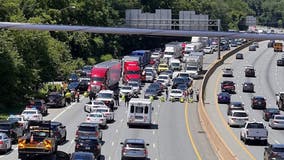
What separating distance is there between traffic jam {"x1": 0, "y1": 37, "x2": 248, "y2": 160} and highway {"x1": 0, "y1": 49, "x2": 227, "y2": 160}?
786 mm

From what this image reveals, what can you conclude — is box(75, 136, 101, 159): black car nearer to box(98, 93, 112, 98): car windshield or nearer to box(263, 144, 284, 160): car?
box(263, 144, 284, 160): car

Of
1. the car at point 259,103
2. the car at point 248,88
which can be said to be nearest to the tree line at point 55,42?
the car at point 259,103

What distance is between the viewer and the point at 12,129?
47.3m

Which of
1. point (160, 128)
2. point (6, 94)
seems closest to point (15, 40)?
point (6, 94)

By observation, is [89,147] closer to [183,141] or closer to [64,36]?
[183,141]

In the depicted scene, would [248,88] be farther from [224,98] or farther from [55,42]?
[55,42]

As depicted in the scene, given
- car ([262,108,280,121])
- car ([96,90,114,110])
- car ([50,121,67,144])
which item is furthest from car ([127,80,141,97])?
car ([50,121,67,144])

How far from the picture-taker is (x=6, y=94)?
2761 inches

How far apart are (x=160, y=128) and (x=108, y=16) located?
81180mm

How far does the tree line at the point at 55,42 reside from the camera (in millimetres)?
71312

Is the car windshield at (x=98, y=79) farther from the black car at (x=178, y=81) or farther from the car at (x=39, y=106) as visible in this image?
the car at (x=39, y=106)

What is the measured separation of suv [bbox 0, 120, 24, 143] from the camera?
46.6 meters

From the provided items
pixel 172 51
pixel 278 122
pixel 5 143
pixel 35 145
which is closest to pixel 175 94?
pixel 278 122

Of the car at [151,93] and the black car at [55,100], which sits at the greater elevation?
the black car at [55,100]
